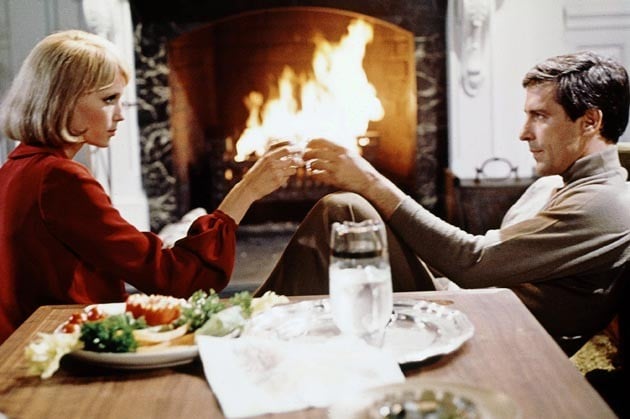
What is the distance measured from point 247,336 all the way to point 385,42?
2853 millimetres

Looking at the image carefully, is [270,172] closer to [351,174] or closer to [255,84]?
[351,174]

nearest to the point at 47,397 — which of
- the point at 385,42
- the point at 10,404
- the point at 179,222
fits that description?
the point at 10,404

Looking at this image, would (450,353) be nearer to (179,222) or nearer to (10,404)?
(10,404)

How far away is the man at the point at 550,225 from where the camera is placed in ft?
5.18

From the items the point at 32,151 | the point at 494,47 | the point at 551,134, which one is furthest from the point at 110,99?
the point at 494,47

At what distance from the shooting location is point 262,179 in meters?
1.70

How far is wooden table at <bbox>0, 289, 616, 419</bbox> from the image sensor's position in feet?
3.01

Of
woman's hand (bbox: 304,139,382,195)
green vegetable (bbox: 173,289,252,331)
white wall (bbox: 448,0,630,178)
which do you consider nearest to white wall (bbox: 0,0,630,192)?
white wall (bbox: 448,0,630,178)

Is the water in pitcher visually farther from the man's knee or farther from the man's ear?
the man's ear

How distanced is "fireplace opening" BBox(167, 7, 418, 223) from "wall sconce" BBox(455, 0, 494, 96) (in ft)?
0.74

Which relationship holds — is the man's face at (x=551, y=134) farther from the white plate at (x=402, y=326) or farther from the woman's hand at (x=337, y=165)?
the white plate at (x=402, y=326)

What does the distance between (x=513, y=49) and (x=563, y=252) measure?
2264mm

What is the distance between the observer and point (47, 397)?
988 mm

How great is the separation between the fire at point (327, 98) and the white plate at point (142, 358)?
2.58m
